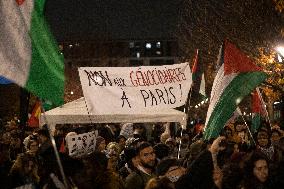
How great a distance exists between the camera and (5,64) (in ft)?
15.2

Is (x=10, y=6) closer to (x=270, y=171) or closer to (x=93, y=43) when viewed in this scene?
(x=270, y=171)

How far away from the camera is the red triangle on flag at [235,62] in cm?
802

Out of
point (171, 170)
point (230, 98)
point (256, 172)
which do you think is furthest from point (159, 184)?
point (230, 98)

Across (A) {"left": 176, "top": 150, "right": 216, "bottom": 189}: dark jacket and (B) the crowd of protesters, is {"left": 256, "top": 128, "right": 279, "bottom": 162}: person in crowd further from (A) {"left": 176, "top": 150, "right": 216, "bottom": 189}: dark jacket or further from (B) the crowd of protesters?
(A) {"left": 176, "top": 150, "right": 216, "bottom": 189}: dark jacket

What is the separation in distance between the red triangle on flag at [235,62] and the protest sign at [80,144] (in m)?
2.40

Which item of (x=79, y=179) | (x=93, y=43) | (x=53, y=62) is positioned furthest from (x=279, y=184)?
(x=93, y=43)

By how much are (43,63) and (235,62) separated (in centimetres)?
381

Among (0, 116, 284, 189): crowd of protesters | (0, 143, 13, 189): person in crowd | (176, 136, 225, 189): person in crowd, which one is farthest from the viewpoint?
(0, 143, 13, 189): person in crowd

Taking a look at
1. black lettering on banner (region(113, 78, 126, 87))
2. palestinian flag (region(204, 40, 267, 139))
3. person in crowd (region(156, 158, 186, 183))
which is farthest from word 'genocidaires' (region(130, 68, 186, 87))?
person in crowd (region(156, 158, 186, 183))

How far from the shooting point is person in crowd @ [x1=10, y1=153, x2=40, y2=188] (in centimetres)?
672

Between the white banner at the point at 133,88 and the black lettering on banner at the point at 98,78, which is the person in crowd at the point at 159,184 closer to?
the white banner at the point at 133,88

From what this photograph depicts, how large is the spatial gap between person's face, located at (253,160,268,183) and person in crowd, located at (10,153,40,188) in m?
2.64

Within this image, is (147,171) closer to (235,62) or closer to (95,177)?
(95,177)

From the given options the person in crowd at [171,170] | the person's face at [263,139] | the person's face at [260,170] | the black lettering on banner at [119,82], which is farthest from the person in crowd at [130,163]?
the person's face at [263,139]
